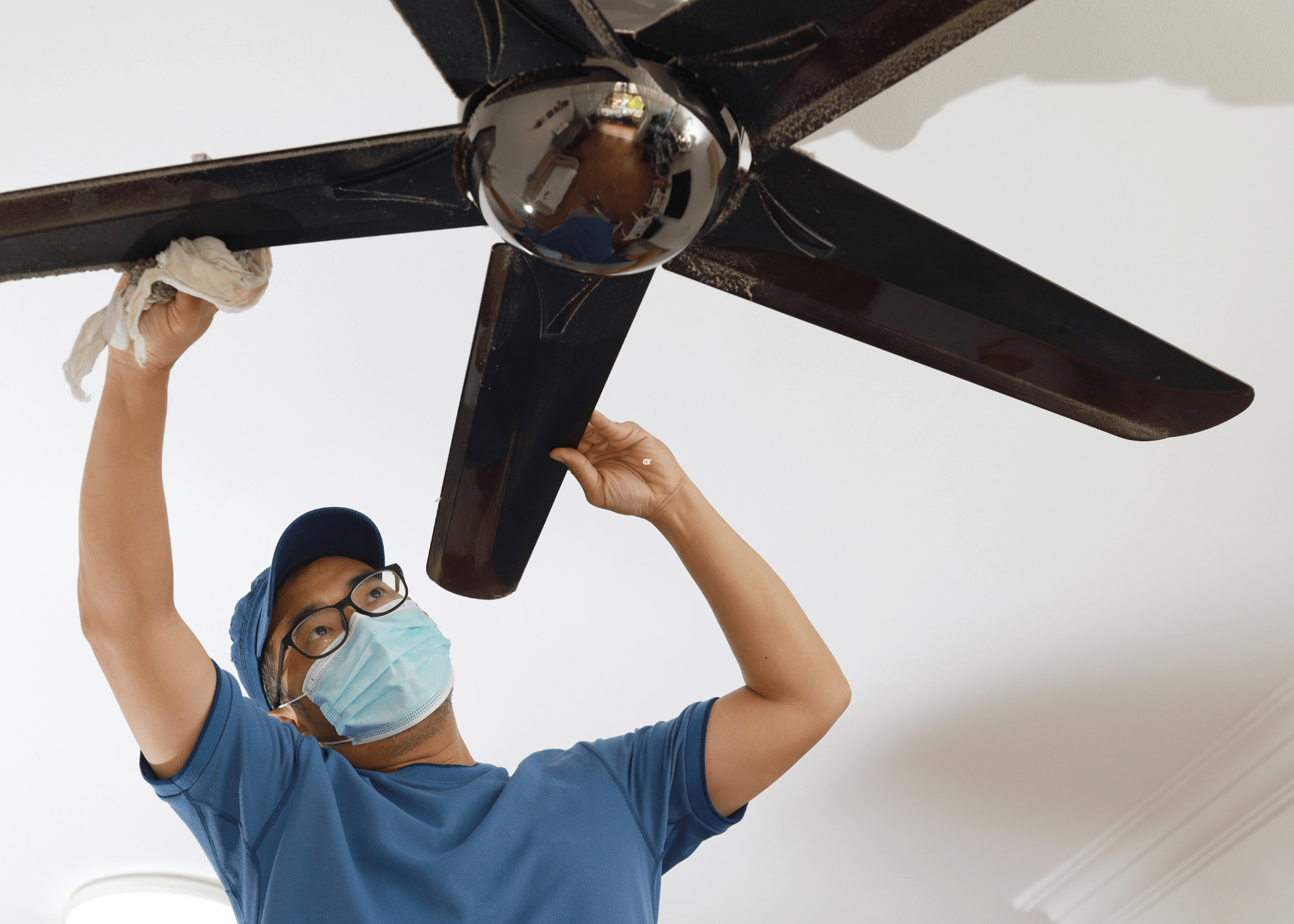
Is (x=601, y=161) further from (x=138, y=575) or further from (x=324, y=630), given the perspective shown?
(x=324, y=630)

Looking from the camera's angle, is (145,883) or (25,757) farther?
(145,883)

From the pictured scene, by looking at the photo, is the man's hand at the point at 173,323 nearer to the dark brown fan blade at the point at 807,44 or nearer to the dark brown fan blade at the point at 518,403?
the dark brown fan blade at the point at 518,403

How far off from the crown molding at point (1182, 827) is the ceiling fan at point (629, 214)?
4.77 feet

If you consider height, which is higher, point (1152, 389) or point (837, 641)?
point (837, 641)

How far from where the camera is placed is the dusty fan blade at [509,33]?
0.62m

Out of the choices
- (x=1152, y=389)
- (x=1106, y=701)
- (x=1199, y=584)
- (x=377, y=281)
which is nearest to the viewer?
(x=1152, y=389)

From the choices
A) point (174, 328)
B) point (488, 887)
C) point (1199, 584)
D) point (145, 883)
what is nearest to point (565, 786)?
point (488, 887)

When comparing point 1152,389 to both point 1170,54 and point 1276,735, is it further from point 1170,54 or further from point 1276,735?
point 1276,735

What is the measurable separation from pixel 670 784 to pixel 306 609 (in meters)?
0.52

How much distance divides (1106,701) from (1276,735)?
14.4 inches

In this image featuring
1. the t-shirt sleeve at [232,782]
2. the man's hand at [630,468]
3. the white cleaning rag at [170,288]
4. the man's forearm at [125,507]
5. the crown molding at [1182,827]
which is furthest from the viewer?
the crown molding at [1182,827]

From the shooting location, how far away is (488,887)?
1065 mm

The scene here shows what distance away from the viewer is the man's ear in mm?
1345

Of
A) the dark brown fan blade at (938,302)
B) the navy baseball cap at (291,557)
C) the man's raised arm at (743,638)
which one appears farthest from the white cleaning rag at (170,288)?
the navy baseball cap at (291,557)
